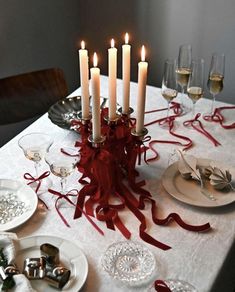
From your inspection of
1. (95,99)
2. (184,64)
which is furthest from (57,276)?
(184,64)

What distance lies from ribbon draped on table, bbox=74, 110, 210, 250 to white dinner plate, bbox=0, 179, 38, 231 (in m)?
0.11

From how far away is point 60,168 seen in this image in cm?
102

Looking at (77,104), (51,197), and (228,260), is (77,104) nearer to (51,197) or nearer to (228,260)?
(51,197)

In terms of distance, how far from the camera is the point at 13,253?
0.82 meters

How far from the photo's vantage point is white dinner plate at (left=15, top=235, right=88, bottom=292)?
30.6 inches

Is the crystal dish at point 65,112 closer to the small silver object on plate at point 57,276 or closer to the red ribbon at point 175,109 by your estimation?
the red ribbon at point 175,109

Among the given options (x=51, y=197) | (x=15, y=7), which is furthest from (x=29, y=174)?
(x=15, y=7)

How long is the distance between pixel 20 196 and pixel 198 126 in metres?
0.65

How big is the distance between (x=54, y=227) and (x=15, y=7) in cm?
145

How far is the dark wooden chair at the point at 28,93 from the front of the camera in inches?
63.6

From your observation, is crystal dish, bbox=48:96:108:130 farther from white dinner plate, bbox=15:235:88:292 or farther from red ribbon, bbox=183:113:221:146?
white dinner plate, bbox=15:235:88:292

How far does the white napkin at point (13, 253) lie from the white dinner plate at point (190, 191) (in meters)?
0.40

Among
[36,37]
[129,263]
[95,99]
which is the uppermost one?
[95,99]

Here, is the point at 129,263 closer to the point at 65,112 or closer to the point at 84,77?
the point at 84,77
